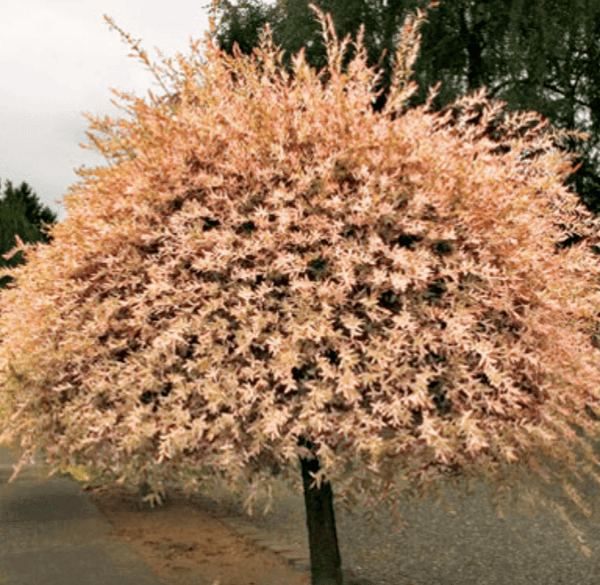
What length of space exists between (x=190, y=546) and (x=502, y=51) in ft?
41.7

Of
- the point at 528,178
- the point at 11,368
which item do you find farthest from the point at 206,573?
the point at 528,178

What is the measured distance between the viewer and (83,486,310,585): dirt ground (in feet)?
19.6

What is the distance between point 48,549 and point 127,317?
9.80 feet

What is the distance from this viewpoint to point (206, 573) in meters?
6.07

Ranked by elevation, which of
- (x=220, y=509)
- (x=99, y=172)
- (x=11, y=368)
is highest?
(x=99, y=172)

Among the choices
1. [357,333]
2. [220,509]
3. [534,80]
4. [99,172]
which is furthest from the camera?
[534,80]

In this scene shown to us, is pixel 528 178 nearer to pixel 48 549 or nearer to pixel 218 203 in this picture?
pixel 218 203

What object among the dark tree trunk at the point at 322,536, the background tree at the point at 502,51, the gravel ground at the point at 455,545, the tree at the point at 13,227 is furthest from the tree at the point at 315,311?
the tree at the point at 13,227

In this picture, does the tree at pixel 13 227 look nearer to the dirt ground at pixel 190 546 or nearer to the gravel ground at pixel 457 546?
the dirt ground at pixel 190 546

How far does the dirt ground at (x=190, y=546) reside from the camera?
5.98 metres

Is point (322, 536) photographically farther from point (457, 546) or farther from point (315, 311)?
point (457, 546)

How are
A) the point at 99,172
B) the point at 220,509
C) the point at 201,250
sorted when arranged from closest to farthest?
the point at 201,250, the point at 99,172, the point at 220,509

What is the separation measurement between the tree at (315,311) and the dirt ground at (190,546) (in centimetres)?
147

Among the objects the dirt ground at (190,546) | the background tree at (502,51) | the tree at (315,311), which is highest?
the background tree at (502,51)
